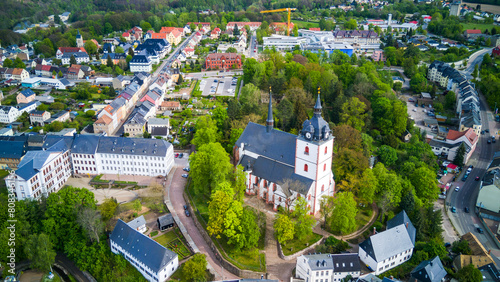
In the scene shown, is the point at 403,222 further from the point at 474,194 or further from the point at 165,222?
the point at 165,222

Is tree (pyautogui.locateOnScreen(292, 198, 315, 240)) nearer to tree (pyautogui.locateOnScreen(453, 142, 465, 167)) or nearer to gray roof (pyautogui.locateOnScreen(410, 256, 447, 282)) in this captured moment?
gray roof (pyautogui.locateOnScreen(410, 256, 447, 282))

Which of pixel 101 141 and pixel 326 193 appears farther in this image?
pixel 101 141

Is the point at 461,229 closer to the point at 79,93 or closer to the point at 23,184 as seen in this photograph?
the point at 23,184

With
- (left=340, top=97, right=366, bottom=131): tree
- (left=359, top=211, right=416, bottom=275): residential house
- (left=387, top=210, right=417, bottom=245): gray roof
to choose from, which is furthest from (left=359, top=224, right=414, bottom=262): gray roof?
(left=340, top=97, right=366, bottom=131): tree

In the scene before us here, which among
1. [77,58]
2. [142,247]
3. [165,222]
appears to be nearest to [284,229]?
[165,222]

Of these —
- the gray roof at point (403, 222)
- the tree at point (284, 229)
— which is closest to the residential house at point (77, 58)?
the tree at point (284, 229)

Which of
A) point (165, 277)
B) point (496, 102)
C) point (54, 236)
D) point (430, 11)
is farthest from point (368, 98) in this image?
point (430, 11)
